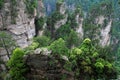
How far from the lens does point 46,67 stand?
27.9 m

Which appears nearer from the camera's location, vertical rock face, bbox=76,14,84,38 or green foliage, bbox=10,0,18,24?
green foliage, bbox=10,0,18,24

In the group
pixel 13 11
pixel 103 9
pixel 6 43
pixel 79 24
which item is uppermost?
pixel 13 11

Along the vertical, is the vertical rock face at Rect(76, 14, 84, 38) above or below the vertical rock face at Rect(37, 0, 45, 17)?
below

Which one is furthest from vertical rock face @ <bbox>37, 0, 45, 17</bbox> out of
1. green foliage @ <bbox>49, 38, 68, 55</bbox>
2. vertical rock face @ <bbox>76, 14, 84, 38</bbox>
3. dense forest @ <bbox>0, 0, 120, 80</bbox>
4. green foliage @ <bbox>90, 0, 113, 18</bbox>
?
green foliage @ <bbox>49, 38, 68, 55</bbox>

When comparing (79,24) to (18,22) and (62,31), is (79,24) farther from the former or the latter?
(18,22)

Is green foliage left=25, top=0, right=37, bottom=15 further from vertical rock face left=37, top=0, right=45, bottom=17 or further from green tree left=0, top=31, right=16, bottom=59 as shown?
green tree left=0, top=31, right=16, bottom=59

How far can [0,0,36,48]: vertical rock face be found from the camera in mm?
48531

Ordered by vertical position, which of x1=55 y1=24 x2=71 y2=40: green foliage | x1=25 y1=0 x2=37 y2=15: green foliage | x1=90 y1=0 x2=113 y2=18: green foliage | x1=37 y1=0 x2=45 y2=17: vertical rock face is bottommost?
x1=55 y1=24 x2=71 y2=40: green foliage

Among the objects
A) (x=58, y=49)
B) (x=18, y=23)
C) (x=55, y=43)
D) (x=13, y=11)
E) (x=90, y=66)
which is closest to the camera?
(x=58, y=49)

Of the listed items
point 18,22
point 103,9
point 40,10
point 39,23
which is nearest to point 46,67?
point 18,22

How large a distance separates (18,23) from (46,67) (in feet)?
76.6

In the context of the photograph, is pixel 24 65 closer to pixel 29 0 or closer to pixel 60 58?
pixel 60 58

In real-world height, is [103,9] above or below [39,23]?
below

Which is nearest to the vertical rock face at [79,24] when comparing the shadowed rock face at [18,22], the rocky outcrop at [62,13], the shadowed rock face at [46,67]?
the rocky outcrop at [62,13]
